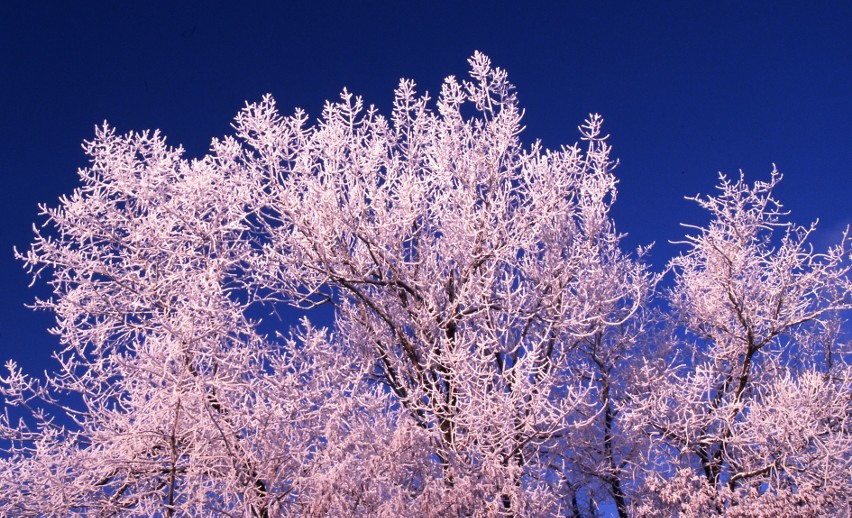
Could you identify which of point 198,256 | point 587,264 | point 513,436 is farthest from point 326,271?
point 587,264

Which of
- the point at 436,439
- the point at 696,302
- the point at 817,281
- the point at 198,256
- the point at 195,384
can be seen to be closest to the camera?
the point at 195,384

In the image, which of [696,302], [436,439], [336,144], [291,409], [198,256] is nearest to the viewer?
[291,409]

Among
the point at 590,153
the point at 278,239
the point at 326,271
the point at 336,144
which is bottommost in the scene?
the point at 326,271

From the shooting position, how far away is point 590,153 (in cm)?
1245

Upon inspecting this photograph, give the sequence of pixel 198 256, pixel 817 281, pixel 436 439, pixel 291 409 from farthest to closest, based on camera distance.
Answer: pixel 817 281 → pixel 198 256 → pixel 436 439 → pixel 291 409

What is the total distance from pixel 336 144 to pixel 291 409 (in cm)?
462

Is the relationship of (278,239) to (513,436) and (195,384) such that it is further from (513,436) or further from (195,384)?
(513,436)

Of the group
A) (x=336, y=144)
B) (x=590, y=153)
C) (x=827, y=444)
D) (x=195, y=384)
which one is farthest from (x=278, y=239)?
(x=827, y=444)

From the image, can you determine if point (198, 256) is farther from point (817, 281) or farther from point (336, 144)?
point (817, 281)

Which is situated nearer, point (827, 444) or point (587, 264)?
point (827, 444)

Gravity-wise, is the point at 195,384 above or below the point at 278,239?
below

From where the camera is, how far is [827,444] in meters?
11.1

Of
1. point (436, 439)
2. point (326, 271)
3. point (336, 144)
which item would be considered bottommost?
point (436, 439)

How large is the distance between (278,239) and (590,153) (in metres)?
5.92
